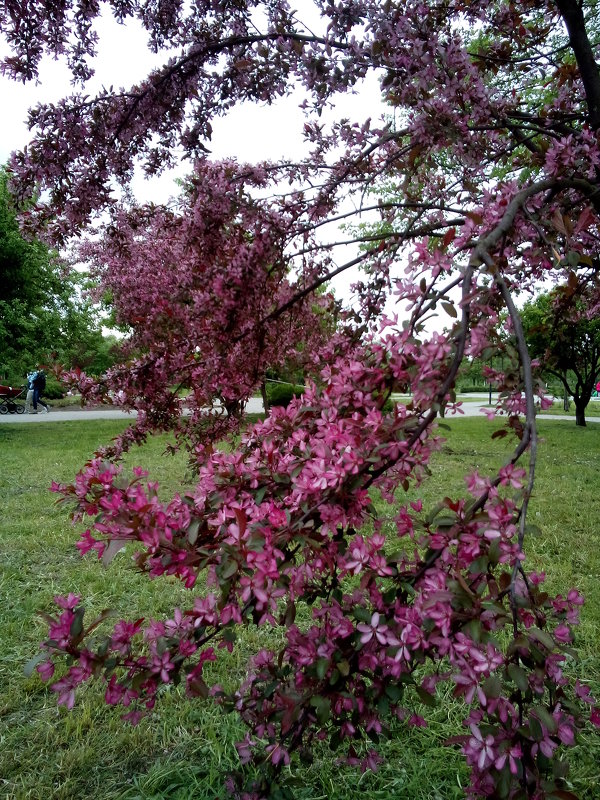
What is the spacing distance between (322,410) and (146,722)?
6.04 ft

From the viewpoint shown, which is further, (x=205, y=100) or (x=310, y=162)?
(x=310, y=162)

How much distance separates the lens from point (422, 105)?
214 cm

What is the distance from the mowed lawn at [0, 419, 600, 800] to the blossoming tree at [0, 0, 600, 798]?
1.04 ft

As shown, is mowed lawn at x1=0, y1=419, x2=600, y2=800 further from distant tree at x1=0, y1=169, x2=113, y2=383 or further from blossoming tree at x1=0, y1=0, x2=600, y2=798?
distant tree at x1=0, y1=169, x2=113, y2=383

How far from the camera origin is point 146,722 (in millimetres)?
2254

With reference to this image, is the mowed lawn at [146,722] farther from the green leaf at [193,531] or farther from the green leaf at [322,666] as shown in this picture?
the green leaf at [193,531]

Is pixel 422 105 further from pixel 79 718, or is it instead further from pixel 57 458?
pixel 57 458

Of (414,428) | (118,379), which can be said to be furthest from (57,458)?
(414,428)

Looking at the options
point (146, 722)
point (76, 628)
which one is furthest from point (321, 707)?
point (146, 722)

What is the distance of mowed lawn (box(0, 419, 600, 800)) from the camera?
1.90 m

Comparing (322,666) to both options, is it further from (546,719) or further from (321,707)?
(546,719)

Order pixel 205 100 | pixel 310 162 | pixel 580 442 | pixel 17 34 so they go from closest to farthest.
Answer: pixel 17 34 < pixel 205 100 < pixel 310 162 < pixel 580 442

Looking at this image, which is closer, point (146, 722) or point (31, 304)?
point (146, 722)

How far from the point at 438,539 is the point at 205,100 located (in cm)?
247
